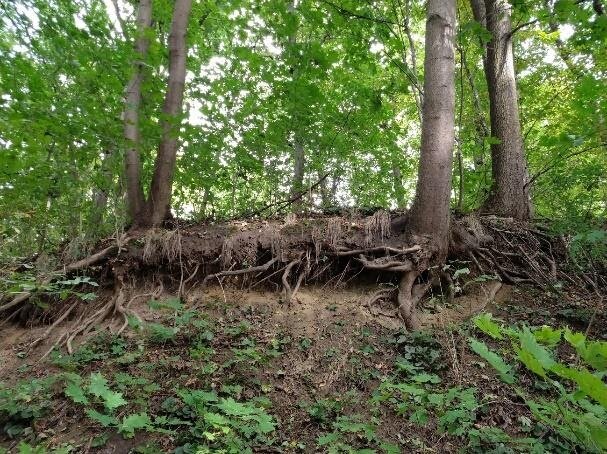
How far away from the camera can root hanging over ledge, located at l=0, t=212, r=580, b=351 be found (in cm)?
527

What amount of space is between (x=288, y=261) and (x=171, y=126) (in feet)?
9.34

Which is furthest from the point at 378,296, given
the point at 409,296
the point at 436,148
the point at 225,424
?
the point at 225,424

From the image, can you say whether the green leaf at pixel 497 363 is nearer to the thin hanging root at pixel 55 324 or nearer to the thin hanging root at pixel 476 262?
the thin hanging root at pixel 476 262

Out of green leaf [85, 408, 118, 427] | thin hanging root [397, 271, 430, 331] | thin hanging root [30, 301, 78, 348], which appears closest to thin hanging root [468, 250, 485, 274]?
thin hanging root [397, 271, 430, 331]

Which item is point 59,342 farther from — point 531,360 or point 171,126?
point 531,360

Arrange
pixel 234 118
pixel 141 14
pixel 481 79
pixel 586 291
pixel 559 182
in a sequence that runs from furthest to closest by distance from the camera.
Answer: pixel 481 79 → pixel 234 118 → pixel 141 14 → pixel 559 182 → pixel 586 291

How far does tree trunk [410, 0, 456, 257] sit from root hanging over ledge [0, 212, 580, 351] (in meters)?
0.27

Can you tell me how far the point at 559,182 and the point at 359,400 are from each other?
17.3 ft

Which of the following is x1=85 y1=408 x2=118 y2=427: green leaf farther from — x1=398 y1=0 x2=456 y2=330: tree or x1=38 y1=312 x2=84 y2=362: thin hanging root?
x1=398 y1=0 x2=456 y2=330: tree

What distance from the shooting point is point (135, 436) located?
329 cm

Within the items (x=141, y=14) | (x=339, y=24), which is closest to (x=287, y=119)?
(x=339, y=24)

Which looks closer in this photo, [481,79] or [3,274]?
[3,274]

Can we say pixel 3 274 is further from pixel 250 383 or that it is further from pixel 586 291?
pixel 586 291

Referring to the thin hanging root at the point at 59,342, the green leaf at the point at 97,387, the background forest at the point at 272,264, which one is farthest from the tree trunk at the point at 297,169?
the green leaf at the point at 97,387
